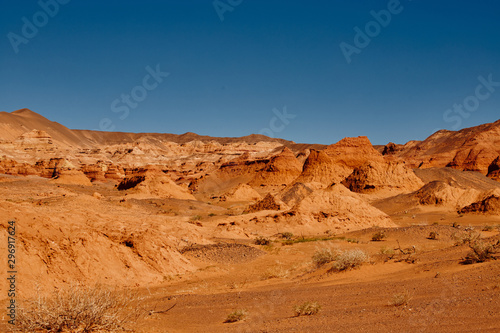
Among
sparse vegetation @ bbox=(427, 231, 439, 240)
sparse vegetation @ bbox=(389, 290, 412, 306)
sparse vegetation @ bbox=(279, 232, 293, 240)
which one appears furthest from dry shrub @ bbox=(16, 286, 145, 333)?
sparse vegetation @ bbox=(427, 231, 439, 240)

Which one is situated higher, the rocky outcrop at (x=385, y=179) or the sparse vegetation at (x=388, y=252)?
the rocky outcrop at (x=385, y=179)

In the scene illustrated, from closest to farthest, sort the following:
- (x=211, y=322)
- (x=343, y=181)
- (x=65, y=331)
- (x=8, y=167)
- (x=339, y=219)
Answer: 1. (x=65, y=331)
2. (x=211, y=322)
3. (x=339, y=219)
4. (x=343, y=181)
5. (x=8, y=167)

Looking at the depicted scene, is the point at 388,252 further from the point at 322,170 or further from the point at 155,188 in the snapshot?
the point at 322,170

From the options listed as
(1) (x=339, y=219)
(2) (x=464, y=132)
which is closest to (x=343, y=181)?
(1) (x=339, y=219)

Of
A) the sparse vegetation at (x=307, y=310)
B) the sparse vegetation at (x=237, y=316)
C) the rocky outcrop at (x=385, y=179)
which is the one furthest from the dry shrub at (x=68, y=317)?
the rocky outcrop at (x=385, y=179)

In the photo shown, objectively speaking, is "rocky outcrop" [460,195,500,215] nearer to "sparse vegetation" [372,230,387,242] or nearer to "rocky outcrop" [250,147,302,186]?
"sparse vegetation" [372,230,387,242]

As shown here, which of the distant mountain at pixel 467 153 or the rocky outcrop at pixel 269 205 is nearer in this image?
the rocky outcrop at pixel 269 205

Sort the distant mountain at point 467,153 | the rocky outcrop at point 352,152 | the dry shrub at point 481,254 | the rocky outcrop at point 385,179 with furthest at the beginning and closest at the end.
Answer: the distant mountain at point 467,153
the rocky outcrop at point 352,152
the rocky outcrop at point 385,179
the dry shrub at point 481,254

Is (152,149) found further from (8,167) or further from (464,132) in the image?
(464,132)

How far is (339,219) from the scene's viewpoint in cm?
2767

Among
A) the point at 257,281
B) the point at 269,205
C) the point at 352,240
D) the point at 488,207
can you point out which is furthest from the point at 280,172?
the point at 257,281

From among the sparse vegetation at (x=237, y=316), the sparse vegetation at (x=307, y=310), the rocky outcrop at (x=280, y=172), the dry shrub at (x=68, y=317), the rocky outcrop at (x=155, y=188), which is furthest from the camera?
the rocky outcrop at (x=280, y=172)

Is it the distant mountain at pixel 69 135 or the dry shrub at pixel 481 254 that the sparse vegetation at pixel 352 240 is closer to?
the dry shrub at pixel 481 254

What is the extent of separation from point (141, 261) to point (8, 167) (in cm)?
6185
